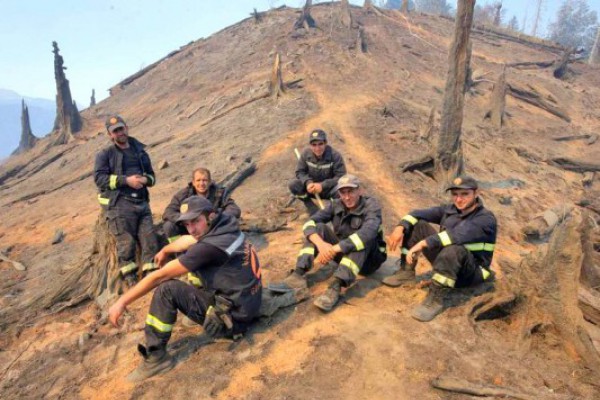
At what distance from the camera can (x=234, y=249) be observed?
371 cm

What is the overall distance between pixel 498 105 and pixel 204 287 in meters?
18.7

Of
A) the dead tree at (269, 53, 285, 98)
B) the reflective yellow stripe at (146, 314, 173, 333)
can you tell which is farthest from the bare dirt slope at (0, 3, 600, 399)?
the dead tree at (269, 53, 285, 98)

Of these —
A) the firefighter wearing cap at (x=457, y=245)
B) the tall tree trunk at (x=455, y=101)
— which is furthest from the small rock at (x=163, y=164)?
the firefighter wearing cap at (x=457, y=245)

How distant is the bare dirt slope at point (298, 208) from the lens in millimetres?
3615

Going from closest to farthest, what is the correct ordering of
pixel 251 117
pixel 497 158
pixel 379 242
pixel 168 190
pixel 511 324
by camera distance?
1. pixel 511 324
2. pixel 379 242
3. pixel 168 190
4. pixel 497 158
5. pixel 251 117

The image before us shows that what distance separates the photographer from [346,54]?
23.0m

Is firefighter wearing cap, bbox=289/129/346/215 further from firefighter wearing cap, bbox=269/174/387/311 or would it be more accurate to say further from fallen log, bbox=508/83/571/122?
fallen log, bbox=508/83/571/122

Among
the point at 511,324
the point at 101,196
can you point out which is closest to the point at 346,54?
the point at 101,196

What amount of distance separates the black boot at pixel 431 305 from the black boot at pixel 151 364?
2656mm

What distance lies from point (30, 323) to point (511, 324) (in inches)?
279

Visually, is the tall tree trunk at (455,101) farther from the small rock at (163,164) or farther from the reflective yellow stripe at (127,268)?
the small rock at (163,164)

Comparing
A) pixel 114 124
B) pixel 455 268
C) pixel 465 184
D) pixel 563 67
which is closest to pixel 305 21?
pixel 563 67

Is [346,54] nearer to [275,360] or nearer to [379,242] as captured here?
[379,242]

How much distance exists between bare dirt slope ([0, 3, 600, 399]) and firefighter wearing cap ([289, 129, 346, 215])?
2.73 ft
